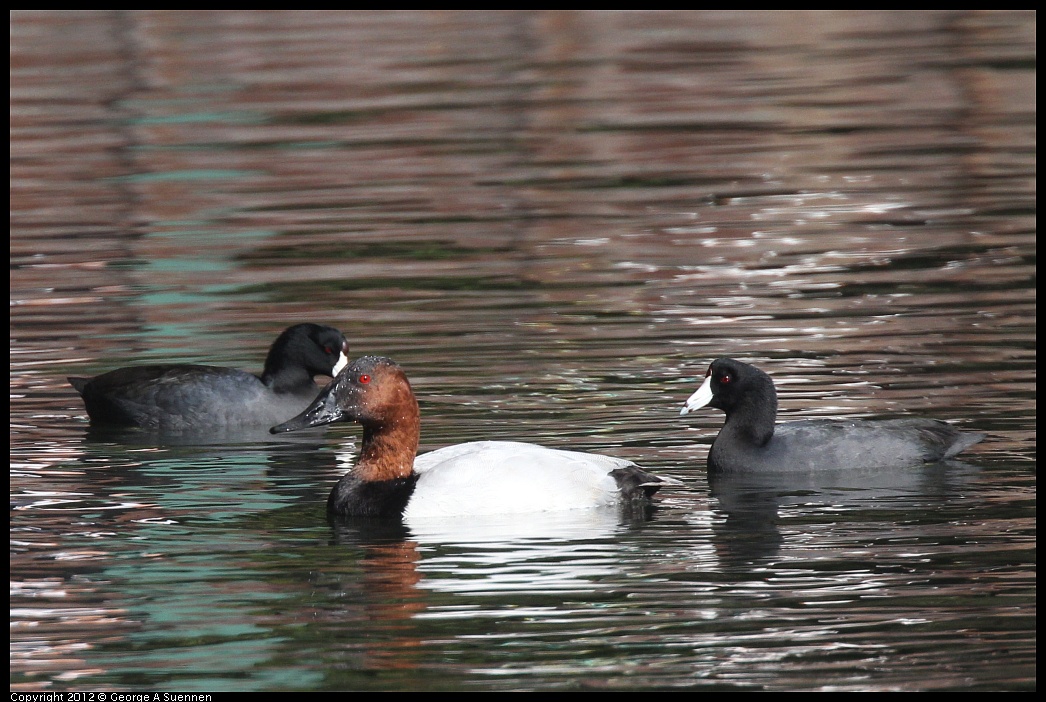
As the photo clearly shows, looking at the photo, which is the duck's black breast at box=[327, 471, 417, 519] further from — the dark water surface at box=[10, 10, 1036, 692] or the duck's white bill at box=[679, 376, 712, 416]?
the duck's white bill at box=[679, 376, 712, 416]

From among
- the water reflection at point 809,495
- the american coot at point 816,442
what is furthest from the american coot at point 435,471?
the american coot at point 816,442

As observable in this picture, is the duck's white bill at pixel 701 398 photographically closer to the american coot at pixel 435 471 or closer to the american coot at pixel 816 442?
the american coot at pixel 816 442

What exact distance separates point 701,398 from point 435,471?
5.52ft

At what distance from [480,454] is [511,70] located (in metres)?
17.6

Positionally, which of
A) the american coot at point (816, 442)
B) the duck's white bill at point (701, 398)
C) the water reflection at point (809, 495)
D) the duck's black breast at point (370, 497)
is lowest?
the water reflection at point (809, 495)

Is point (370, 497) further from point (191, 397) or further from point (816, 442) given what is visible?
point (191, 397)

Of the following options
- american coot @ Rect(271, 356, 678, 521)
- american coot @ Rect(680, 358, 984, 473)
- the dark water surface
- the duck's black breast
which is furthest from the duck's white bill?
the duck's black breast

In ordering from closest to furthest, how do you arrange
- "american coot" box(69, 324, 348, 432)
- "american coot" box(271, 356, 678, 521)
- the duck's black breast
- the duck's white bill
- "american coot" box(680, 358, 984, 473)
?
1. "american coot" box(271, 356, 678, 521)
2. the duck's black breast
3. "american coot" box(680, 358, 984, 473)
4. the duck's white bill
5. "american coot" box(69, 324, 348, 432)

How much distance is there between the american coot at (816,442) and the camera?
9461 mm

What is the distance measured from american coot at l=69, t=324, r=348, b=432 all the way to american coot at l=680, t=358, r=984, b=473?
290cm

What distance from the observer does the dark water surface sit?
7.11 meters

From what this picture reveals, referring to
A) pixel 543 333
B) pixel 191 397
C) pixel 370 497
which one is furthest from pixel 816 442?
pixel 191 397

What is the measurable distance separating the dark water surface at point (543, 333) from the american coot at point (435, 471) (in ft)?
0.40

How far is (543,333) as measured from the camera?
1236cm
